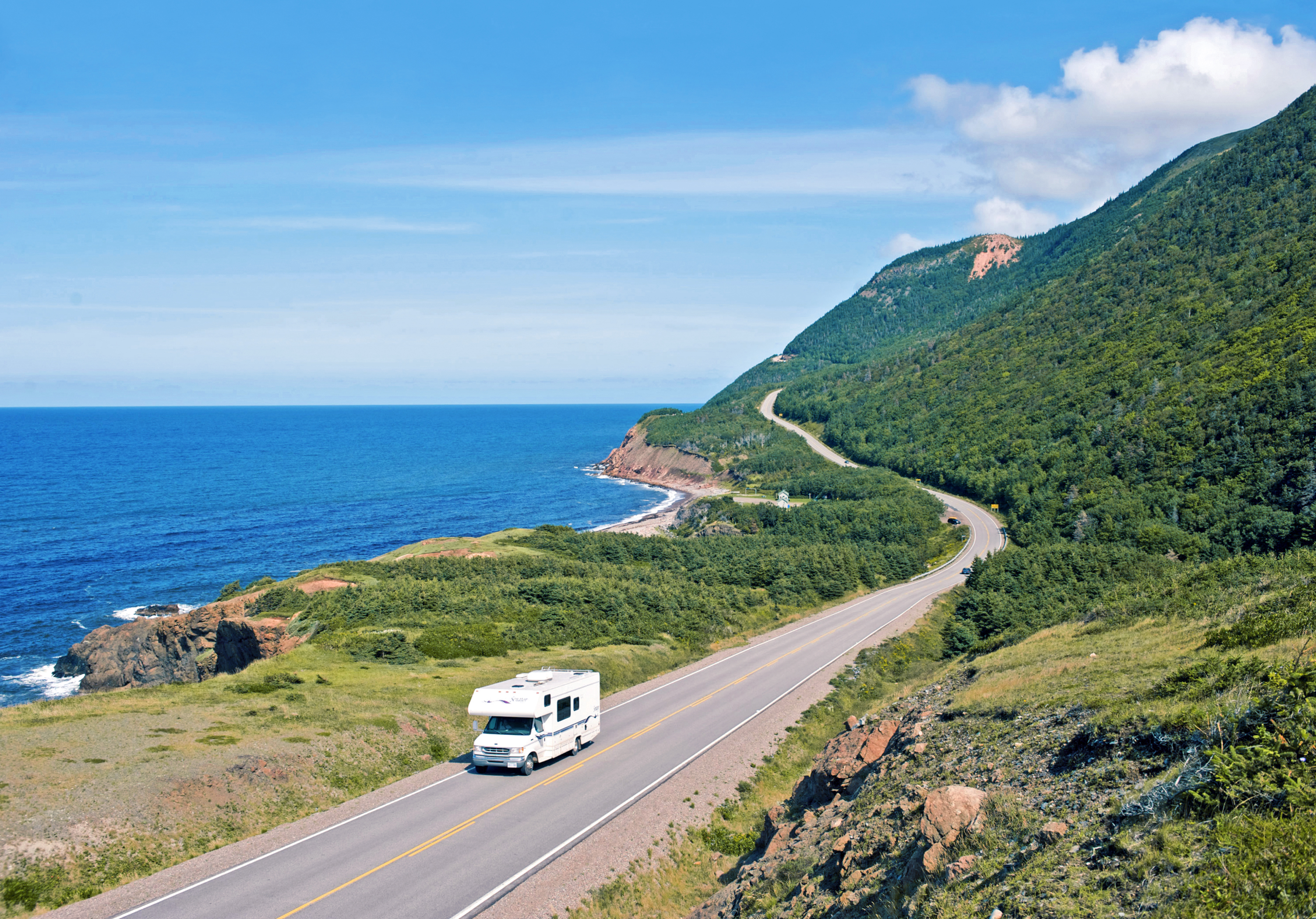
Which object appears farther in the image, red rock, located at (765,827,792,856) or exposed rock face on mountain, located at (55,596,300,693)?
exposed rock face on mountain, located at (55,596,300,693)

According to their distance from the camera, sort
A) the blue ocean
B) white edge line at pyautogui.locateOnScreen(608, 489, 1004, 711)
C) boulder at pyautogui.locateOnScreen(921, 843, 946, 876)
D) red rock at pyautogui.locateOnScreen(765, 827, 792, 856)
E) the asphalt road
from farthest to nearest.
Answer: the asphalt road → the blue ocean → white edge line at pyautogui.locateOnScreen(608, 489, 1004, 711) → red rock at pyautogui.locateOnScreen(765, 827, 792, 856) → boulder at pyautogui.locateOnScreen(921, 843, 946, 876)

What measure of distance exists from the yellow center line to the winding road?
0.14 ft

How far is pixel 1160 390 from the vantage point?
312ft

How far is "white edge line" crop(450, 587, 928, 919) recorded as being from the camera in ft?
59.1

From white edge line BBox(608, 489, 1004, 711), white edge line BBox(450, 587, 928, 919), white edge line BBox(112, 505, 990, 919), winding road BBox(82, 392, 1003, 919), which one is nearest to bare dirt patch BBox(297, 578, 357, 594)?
white edge line BBox(608, 489, 1004, 711)

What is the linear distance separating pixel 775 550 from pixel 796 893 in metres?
65.2

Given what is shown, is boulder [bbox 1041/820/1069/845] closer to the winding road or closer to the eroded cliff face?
the winding road

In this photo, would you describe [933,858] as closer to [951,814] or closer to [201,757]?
[951,814]

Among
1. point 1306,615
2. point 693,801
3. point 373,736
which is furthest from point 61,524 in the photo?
point 1306,615

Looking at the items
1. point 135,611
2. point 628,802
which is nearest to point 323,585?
point 135,611

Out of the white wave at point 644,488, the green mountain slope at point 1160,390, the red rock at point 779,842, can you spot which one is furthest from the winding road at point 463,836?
the white wave at point 644,488

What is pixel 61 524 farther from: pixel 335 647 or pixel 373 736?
pixel 373 736

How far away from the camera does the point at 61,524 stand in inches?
4437

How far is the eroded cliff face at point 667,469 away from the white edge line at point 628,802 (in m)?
122
